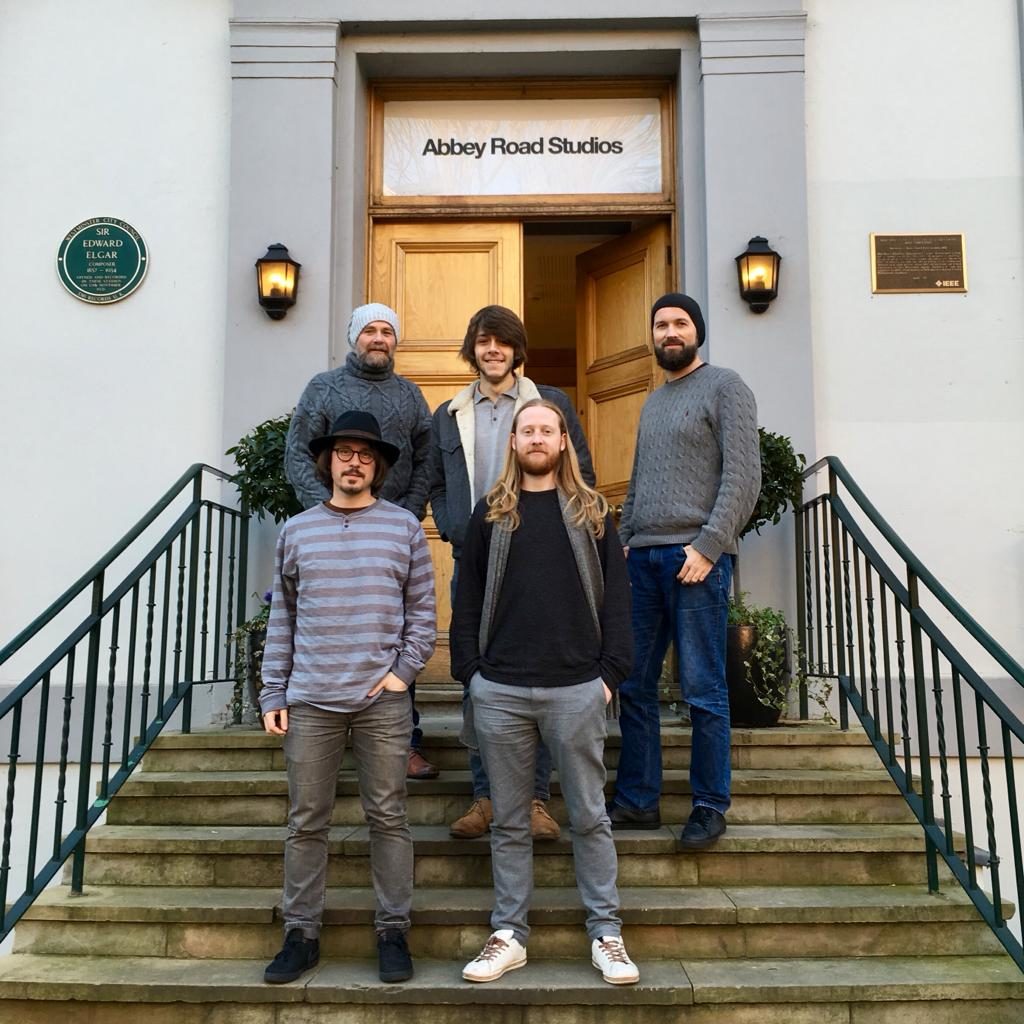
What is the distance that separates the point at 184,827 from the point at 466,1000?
1480 mm

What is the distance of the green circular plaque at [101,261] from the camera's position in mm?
5492

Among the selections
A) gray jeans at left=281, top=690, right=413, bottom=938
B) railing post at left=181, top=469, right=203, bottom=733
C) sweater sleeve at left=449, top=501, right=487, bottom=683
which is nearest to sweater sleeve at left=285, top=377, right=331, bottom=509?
railing post at left=181, top=469, right=203, bottom=733

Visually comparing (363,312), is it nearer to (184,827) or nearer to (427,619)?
(427,619)

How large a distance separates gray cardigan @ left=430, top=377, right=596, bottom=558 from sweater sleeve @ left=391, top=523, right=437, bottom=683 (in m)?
0.36

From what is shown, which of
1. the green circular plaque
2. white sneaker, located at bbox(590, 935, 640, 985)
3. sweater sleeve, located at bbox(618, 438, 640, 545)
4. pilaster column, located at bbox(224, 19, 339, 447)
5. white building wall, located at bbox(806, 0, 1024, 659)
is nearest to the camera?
white sneaker, located at bbox(590, 935, 640, 985)

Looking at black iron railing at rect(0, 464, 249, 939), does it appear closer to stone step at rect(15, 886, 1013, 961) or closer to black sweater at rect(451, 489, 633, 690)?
stone step at rect(15, 886, 1013, 961)

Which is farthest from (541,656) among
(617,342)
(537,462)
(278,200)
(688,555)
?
(278,200)

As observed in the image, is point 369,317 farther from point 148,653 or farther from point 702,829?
point 702,829

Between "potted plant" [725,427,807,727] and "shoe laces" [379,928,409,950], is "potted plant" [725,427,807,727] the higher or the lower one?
the higher one

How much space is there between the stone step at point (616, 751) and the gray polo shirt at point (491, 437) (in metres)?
1.16

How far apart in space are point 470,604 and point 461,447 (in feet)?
2.47

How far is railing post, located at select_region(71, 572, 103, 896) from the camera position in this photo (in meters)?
3.62

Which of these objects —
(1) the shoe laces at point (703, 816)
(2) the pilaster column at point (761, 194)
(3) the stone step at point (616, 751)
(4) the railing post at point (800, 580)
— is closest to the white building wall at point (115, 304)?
(3) the stone step at point (616, 751)

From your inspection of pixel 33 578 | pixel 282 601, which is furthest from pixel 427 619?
pixel 33 578
